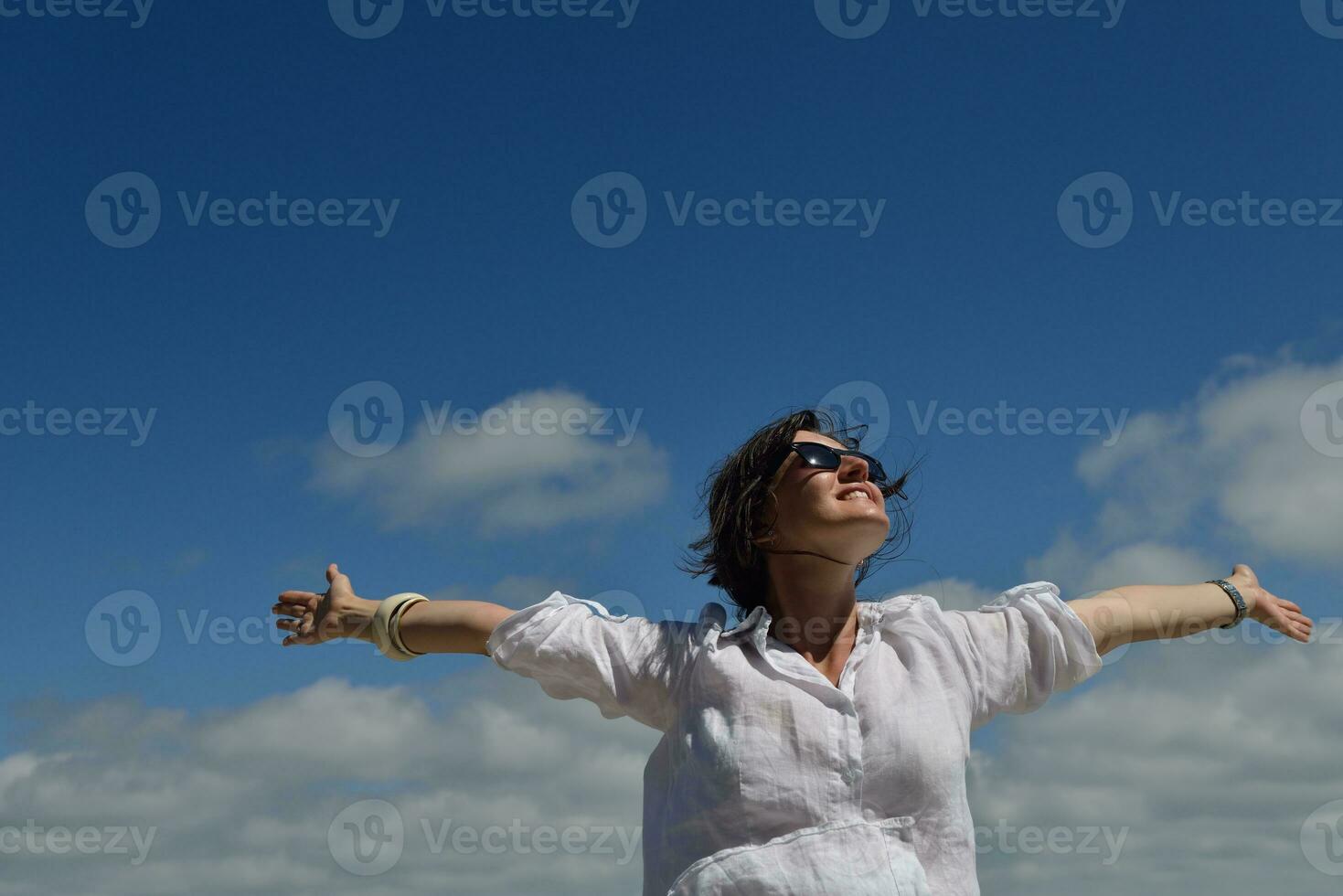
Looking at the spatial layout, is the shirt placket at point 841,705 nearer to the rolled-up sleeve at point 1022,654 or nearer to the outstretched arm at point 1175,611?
the rolled-up sleeve at point 1022,654

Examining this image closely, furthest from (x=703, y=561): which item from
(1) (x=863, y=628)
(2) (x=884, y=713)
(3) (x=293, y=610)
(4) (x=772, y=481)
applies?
(3) (x=293, y=610)

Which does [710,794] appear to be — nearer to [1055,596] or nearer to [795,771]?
[795,771]

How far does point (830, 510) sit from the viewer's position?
4758mm

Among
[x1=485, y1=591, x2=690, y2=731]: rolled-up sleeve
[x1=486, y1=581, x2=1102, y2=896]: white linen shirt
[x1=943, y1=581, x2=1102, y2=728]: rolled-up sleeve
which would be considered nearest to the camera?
[x1=486, y1=581, x2=1102, y2=896]: white linen shirt

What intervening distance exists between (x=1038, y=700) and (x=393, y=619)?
263 cm

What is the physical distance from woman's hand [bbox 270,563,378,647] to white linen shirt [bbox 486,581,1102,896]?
68 cm

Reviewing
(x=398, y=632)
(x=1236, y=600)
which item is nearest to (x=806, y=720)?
(x=398, y=632)

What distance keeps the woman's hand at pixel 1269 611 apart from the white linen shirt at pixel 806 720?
2.90 ft

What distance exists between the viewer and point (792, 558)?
4.88 m

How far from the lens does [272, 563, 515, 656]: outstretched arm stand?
14.7ft

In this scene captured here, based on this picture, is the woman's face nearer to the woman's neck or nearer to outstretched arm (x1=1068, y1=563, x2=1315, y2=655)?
the woman's neck

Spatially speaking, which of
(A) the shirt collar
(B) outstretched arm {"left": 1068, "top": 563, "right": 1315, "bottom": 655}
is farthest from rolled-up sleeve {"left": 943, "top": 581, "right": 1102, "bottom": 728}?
(A) the shirt collar

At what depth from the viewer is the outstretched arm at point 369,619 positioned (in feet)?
14.7

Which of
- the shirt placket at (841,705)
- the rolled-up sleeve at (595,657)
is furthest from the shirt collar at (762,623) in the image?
the rolled-up sleeve at (595,657)
